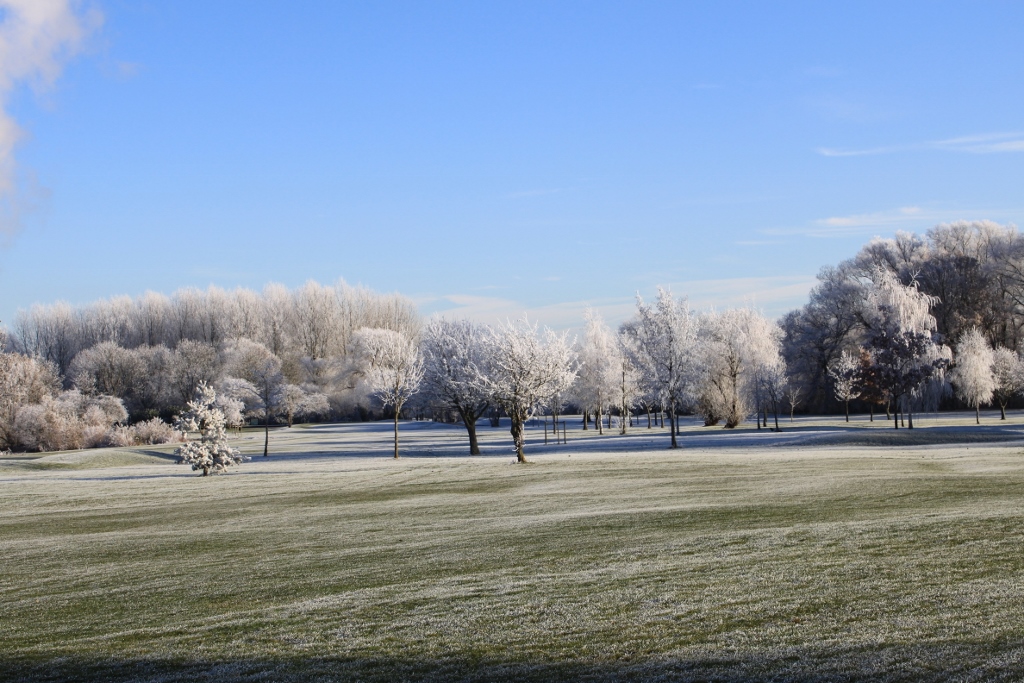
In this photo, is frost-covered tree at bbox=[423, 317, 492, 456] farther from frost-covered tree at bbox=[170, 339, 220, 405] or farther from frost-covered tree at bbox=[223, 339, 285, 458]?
frost-covered tree at bbox=[170, 339, 220, 405]

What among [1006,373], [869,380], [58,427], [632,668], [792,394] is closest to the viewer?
[632,668]

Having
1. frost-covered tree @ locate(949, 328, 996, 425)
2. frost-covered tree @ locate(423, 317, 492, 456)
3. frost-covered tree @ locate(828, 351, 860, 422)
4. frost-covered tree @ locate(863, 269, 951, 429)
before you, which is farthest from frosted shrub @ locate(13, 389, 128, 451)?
frost-covered tree @ locate(949, 328, 996, 425)

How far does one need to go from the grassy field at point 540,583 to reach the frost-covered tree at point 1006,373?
5083 cm

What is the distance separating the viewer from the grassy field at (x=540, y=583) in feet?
26.7

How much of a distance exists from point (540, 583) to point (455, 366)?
1692 inches

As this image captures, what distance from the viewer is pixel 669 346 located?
51.5m

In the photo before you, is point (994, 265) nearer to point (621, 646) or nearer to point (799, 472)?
point (799, 472)

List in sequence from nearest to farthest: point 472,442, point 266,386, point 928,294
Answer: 1. point 472,442
2. point 266,386
3. point 928,294

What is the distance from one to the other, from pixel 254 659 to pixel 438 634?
189cm

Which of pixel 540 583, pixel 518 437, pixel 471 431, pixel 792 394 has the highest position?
pixel 792 394

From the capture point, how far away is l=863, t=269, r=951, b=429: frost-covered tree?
58500 millimetres

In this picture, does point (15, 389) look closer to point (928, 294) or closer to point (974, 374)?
point (974, 374)

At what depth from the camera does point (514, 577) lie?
12.4 meters

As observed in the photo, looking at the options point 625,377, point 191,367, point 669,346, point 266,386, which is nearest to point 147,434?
point 266,386
